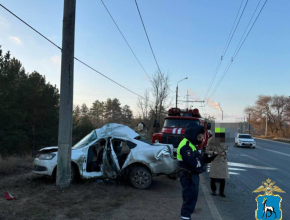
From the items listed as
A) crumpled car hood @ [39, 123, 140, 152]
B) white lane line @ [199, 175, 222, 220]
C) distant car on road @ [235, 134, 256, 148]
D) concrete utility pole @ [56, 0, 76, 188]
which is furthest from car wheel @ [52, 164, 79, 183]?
distant car on road @ [235, 134, 256, 148]

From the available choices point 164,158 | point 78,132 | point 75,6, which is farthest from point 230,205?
point 78,132

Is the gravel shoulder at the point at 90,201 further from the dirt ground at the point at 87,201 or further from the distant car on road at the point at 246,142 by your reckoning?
the distant car on road at the point at 246,142

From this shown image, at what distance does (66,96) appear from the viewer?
6430mm

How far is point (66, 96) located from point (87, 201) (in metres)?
2.78

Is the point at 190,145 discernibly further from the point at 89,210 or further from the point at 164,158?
the point at 164,158

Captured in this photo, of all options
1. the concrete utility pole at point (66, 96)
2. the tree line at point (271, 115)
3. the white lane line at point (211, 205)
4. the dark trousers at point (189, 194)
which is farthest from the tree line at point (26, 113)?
the tree line at point (271, 115)

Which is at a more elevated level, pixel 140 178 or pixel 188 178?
pixel 188 178

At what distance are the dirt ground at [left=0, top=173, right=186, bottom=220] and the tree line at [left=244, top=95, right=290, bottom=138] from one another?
6468 cm

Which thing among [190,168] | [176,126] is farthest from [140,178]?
[176,126]

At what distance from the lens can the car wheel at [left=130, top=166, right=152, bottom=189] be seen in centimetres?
663

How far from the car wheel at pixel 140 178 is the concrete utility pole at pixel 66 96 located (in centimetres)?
172

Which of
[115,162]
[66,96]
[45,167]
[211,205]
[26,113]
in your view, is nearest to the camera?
[211,205]

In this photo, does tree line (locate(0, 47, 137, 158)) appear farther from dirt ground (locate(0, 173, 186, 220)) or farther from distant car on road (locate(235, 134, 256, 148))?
distant car on road (locate(235, 134, 256, 148))

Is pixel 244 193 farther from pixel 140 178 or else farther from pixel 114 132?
pixel 114 132
